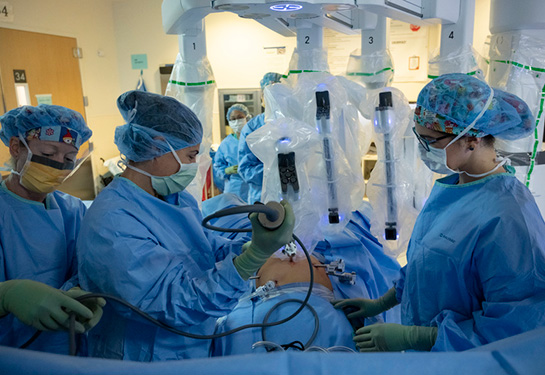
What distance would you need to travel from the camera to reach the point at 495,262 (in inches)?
34.9

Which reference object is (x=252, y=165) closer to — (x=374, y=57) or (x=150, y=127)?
(x=374, y=57)

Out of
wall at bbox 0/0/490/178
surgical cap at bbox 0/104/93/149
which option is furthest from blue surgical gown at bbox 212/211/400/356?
wall at bbox 0/0/490/178

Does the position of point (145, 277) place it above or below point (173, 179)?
below

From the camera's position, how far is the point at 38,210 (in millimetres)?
1264

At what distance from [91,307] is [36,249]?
349 mm

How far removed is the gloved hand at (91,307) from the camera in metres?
0.97

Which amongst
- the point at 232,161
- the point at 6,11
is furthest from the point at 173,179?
the point at 6,11

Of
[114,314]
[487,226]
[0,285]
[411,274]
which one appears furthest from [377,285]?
[0,285]

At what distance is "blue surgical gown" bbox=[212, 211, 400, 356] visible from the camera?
125 cm

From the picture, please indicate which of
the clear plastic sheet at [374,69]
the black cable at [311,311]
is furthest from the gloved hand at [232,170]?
the black cable at [311,311]

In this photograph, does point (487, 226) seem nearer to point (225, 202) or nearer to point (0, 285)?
point (0, 285)

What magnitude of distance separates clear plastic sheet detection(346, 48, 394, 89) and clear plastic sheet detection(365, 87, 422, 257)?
0.14 m

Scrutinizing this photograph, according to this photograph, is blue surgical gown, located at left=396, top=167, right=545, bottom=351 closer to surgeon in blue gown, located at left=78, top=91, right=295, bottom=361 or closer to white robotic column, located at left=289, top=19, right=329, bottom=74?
→ surgeon in blue gown, located at left=78, top=91, right=295, bottom=361

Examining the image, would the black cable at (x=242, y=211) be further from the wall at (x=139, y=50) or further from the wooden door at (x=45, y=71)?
the wall at (x=139, y=50)
